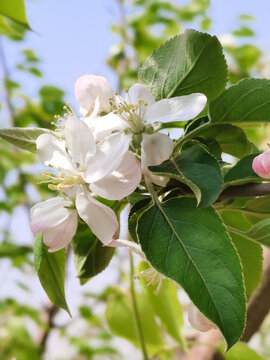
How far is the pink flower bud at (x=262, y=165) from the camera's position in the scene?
0.40 meters

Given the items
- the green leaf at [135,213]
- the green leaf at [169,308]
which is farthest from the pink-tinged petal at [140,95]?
the green leaf at [169,308]

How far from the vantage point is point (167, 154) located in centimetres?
41

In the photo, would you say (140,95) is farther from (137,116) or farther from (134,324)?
(134,324)

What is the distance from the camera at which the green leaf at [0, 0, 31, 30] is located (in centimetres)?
58

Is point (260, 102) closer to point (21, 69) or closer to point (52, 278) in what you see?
point (52, 278)

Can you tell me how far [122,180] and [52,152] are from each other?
0.10 m

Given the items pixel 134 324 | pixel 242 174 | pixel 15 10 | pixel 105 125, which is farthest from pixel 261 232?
pixel 134 324

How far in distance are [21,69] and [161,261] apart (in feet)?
5.79

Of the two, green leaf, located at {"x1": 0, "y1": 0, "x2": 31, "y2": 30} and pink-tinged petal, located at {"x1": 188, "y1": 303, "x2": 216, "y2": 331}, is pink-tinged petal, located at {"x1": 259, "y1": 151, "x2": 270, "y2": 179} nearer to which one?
pink-tinged petal, located at {"x1": 188, "y1": 303, "x2": 216, "y2": 331}

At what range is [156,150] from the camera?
0.42 m

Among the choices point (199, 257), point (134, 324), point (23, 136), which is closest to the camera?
point (199, 257)

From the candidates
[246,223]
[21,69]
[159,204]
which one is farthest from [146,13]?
[159,204]

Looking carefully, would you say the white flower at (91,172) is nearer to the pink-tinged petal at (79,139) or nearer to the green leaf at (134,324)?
the pink-tinged petal at (79,139)

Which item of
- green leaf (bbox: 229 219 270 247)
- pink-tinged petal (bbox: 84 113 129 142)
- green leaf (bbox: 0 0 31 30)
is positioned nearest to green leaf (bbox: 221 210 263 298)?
green leaf (bbox: 229 219 270 247)
